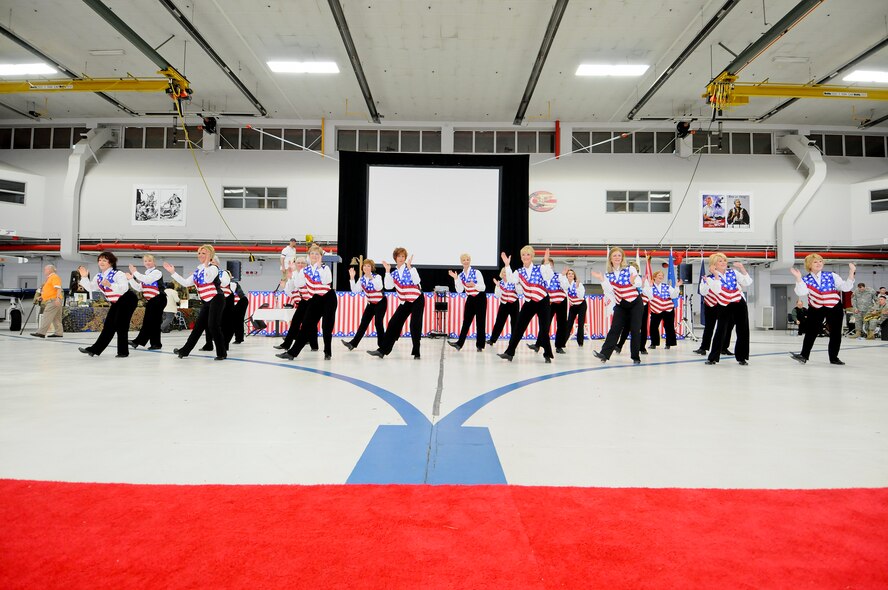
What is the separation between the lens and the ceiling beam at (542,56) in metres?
10.4

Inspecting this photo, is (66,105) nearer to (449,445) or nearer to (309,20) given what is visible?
(309,20)

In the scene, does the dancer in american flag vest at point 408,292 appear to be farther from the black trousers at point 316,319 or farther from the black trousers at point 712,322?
the black trousers at point 712,322

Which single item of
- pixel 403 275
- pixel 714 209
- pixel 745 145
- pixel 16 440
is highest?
pixel 745 145

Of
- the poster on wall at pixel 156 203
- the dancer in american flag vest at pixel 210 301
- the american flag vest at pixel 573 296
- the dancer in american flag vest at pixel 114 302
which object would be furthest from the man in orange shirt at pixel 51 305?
the american flag vest at pixel 573 296

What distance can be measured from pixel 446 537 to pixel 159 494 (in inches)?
37.6

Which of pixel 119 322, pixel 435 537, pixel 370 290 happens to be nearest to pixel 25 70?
pixel 119 322

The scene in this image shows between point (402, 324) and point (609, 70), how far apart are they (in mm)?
10685

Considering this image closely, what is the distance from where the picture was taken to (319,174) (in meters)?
17.0

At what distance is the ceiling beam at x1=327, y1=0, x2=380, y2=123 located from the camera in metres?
10.5

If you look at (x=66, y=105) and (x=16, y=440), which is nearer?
(x=16, y=440)

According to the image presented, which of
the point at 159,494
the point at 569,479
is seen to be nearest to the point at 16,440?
the point at 159,494

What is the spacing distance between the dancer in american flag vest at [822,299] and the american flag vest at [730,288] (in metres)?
0.72

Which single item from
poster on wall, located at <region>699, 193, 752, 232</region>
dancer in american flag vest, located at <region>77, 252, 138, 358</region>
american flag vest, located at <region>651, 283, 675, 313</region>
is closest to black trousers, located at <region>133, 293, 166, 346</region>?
dancer in american flag vest, located at <region>77, 252, 138, 358</region>

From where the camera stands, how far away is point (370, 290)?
23.5 feet
